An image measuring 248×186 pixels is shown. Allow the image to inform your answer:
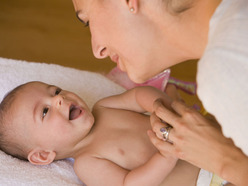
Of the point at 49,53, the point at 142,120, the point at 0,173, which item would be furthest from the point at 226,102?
the point at 49,53

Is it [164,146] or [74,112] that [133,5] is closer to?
[164,146]

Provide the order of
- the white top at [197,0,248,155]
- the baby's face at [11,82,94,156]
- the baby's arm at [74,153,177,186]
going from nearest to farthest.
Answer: the white top at [197,0,248,155] → the baby's arm at [74,153,177,186] → the baby's face at [11,82,94,156]

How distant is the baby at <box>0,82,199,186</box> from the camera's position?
127 centimetres

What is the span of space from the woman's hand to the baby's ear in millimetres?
479

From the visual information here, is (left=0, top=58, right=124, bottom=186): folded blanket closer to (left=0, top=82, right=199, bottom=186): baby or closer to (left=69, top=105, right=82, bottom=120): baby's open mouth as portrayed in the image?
(left=0, top=82, right=199, bottom=186): baby

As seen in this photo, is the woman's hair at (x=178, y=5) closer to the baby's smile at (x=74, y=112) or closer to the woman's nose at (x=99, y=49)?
the woman's nose at (x=99, y=49)

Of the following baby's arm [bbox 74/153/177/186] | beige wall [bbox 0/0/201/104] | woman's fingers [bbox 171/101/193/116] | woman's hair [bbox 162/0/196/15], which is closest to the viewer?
woman's hair [bbox 162/0/196/15]

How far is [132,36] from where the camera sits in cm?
99

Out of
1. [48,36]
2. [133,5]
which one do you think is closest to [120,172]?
[133,5]

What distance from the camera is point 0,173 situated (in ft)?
4.11

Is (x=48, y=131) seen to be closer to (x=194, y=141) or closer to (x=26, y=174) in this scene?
(x=26, y=174)

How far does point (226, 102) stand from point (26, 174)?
0.86 meters

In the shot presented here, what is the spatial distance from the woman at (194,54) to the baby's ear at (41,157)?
18.0 inches

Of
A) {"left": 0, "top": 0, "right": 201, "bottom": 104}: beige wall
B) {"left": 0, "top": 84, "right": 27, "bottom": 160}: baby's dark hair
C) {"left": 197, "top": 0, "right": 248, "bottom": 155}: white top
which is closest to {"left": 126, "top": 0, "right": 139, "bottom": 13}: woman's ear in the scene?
{"left": 197, "top": 0, "right": 248, "bottom": 155}: white top
